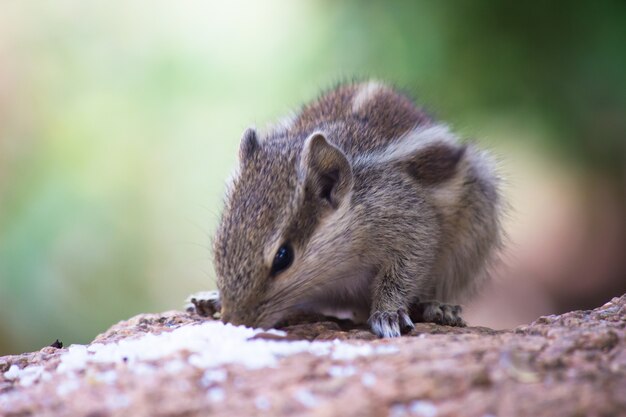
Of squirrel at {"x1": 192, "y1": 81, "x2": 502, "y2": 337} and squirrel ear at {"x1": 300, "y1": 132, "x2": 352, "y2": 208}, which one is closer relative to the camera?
squirrel at {"x1": 192, "y1": 81, "x2": 502, "y2": 337}

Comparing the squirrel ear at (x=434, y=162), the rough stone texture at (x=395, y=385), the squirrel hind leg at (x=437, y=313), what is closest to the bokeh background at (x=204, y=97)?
the squirrel ear at (x=434, y=162)

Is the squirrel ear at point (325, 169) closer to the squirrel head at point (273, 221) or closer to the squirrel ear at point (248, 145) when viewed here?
the squirrel head at point (273, 221)

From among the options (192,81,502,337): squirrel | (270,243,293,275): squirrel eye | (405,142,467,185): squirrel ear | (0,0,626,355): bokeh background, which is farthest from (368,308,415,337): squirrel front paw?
(0,0,626,355): bokeh background

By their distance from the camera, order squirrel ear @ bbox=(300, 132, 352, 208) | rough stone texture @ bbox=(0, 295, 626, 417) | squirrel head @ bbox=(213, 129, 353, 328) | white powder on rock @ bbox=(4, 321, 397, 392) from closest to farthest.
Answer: rough stone texture @ bbox=(0, 295, 626, 417)
white powder on rock @ bbox=(4, 321, 397, 392)
squirrel head @ bbox=(213, 129, 353, 328)
squirrel ear @ bbox=(300, 132, 352, 208)

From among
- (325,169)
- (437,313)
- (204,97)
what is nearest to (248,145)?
(325,169)

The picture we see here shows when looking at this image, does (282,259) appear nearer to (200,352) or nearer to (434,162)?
(200,352)

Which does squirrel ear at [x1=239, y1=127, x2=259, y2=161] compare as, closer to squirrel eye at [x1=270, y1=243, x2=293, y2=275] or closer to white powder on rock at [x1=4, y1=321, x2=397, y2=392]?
squirrel eye at [x1=270, y1=243, x2=293, y2=275]

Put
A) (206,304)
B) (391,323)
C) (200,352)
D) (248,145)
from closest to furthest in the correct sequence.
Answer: (200,352)
(391,323)
(248,145)
(206,304)
